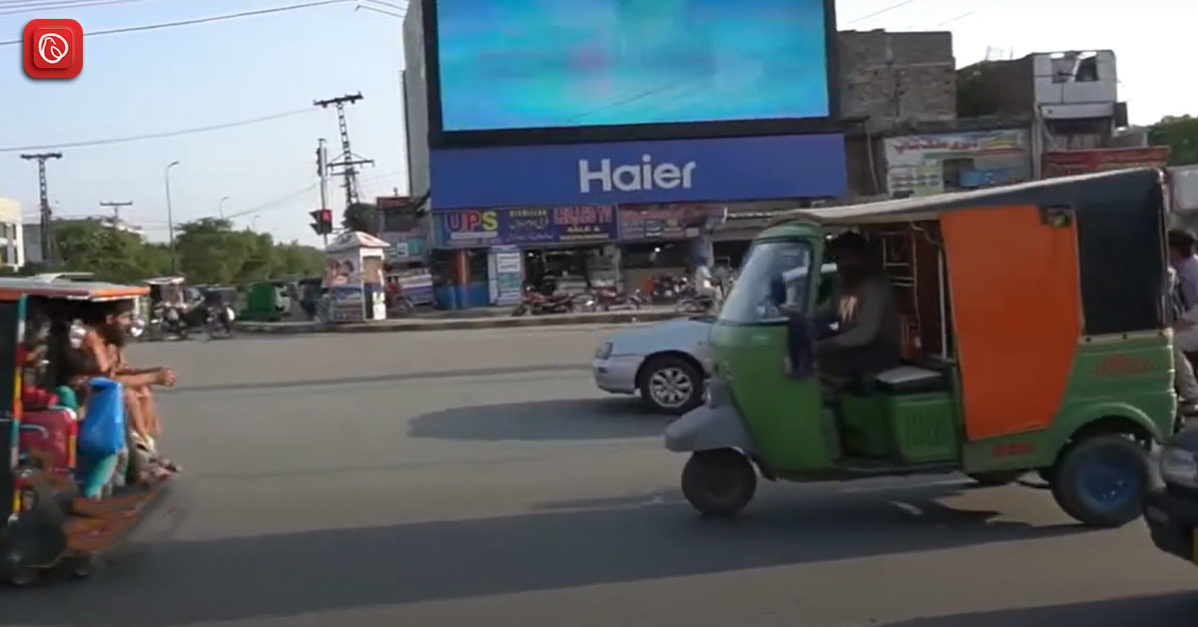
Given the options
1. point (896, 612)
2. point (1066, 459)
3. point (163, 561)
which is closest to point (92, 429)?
point (163, 561)

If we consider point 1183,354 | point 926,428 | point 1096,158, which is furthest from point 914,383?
point 1096,158

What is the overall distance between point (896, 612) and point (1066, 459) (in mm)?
2564

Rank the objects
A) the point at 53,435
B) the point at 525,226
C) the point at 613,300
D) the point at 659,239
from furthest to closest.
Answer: the point at 659,239, the point at 525,226, the point at 613,300, the point at 53,435

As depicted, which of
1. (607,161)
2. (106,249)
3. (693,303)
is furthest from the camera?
(106,249)

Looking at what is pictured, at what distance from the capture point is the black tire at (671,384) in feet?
51.3

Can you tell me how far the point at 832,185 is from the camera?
52.5m

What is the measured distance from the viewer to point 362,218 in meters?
66.6

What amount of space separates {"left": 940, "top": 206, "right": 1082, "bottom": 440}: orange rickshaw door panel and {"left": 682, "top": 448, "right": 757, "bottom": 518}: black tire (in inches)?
61.4

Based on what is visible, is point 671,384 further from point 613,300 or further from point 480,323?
point 613,300

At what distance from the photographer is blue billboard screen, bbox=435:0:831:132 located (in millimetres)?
50969

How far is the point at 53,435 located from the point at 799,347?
16.0 ft

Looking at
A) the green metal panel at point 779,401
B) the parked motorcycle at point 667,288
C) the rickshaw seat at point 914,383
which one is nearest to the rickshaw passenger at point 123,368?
the green metal panel at point 779,401

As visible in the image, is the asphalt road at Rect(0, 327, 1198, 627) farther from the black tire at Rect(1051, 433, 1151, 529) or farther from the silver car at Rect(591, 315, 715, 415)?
the silver car at Rect(591, 315, 715, 415)

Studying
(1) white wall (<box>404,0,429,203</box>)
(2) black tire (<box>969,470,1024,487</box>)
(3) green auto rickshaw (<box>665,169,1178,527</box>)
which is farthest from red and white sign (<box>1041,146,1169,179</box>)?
(3) green auto rickshaw (<box>665,169,1178,527</box>)
